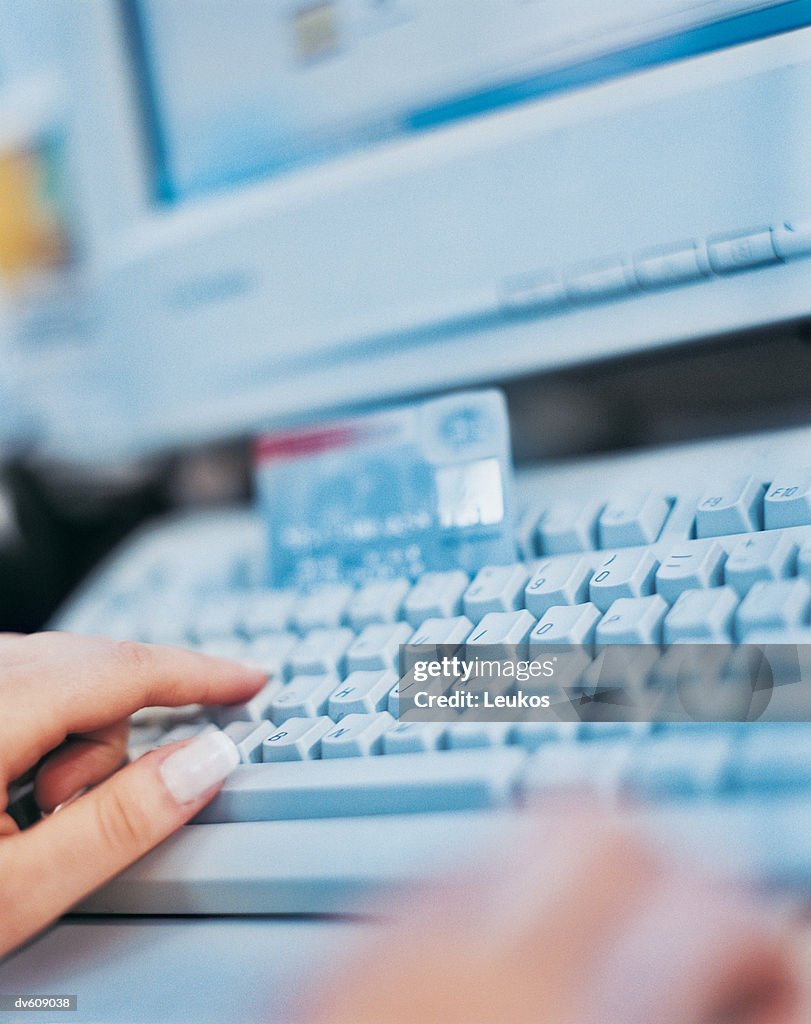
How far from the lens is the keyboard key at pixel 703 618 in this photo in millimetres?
320

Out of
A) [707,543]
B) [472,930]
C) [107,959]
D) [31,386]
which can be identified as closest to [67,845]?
[107,959]

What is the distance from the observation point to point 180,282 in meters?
0.67

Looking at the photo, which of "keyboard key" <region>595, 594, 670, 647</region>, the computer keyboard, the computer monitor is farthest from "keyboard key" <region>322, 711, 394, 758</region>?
the computer monitor

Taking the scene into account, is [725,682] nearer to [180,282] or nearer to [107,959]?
[107,959]

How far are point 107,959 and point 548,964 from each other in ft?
0.61

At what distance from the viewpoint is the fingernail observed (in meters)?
0.36

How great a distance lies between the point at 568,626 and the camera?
0.36 meters

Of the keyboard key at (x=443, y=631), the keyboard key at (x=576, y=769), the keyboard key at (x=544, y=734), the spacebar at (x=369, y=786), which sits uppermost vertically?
the keyboard key at (x=443, y=631)

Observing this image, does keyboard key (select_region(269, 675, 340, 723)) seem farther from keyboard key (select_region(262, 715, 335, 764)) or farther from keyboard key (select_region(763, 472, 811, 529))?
keyboard key (select_region(763, 472, 811, 529))

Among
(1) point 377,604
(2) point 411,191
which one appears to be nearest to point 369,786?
(1) point 377,604

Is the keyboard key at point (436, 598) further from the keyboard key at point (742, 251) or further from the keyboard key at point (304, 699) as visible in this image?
the keyboard key at point (742, 251)

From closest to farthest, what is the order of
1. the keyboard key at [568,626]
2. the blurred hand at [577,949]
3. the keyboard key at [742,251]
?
the blurred hand at [577,949], the keyboard key at [568,626], the keyboard key at [742,251]

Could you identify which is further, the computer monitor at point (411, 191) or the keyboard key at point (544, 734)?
the computer monitor at point (411, 191)

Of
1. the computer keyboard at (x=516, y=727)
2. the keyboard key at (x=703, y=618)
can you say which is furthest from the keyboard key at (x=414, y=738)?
the keyboard key at (x=703, y=618)
